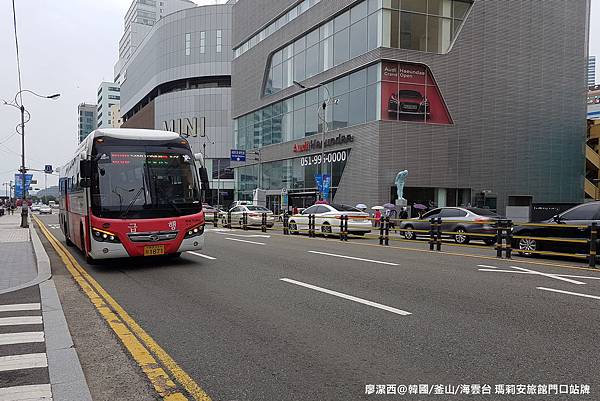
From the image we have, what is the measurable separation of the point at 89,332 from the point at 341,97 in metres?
36.8

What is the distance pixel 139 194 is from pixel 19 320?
450cm

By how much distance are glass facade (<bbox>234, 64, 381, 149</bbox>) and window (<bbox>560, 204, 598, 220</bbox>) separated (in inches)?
937

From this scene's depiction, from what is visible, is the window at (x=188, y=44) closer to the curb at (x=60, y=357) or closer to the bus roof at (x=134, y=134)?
the bus roof at (x=134, y=134)

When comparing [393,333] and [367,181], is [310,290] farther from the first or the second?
[367,181]

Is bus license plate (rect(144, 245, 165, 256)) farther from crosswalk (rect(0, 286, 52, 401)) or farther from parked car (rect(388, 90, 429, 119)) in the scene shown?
parked car (rect(388, 90, 429, 119))

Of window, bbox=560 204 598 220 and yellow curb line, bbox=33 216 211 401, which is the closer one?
yellow curb line, bbox=33 216 211 401

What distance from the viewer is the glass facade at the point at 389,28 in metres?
36.3

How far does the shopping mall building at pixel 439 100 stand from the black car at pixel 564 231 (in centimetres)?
2176

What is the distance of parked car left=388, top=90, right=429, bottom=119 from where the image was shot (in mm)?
36466

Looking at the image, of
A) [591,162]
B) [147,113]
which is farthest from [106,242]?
[147,113]

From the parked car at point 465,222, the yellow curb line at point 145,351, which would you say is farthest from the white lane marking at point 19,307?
the parked car at point 465,222

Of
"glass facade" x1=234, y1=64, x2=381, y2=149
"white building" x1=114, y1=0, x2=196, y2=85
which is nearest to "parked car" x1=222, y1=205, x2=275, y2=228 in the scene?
"glass facade" x1=234, y1=64, x2=381, y2=149

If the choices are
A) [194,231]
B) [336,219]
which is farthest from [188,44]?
[194,231]

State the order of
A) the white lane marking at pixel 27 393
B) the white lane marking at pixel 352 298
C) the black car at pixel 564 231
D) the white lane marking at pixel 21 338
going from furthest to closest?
the black car at pixel 564 231, the white lane marking at pixel 352 298, the white lane marking at pixel 21 338, the white lane marking at pixel 27 393
